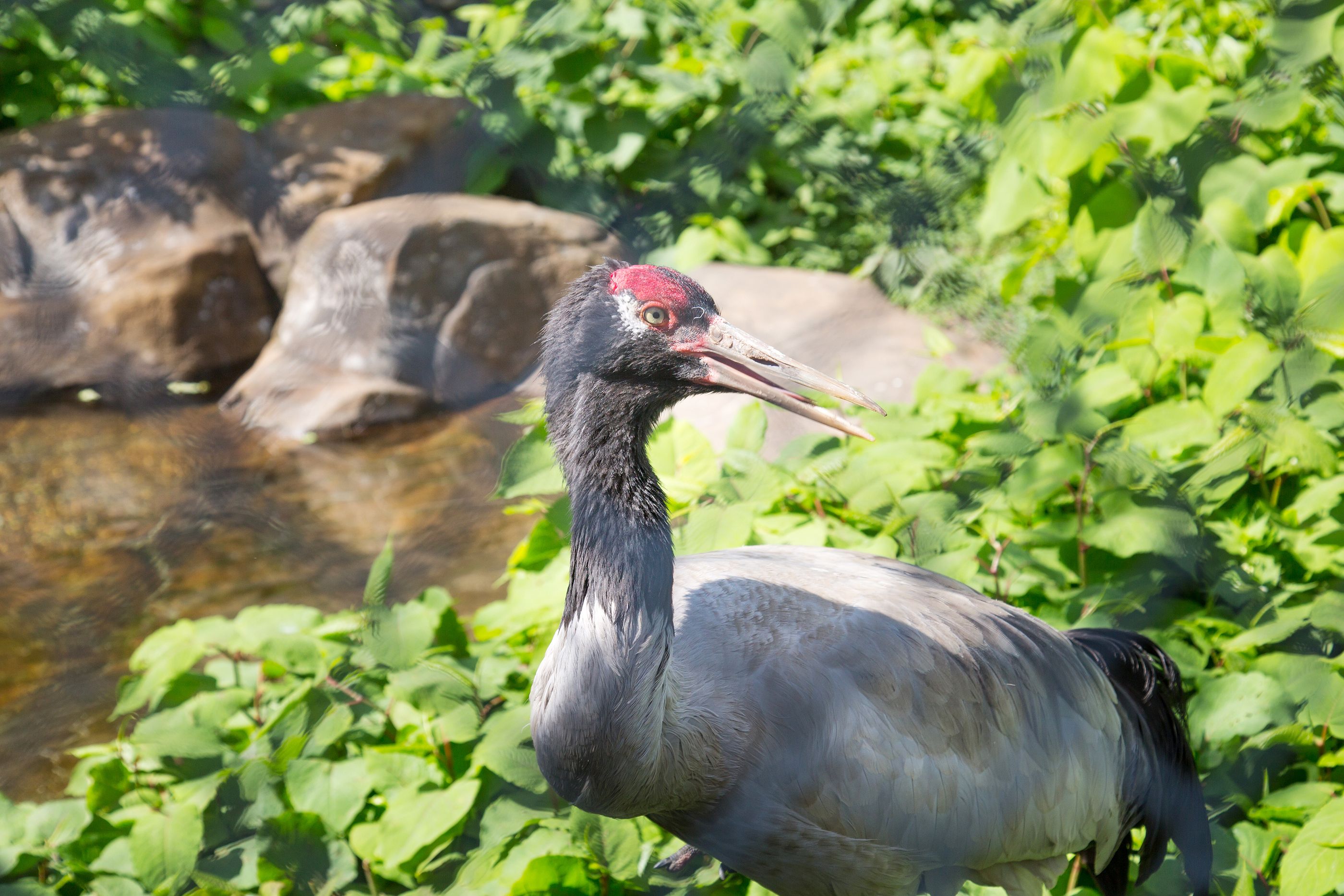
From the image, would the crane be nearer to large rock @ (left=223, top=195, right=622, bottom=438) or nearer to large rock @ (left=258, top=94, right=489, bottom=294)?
large rock @ (left=223, top=195, right=622, bottom=438)

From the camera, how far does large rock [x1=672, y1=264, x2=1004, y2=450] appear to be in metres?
2.52

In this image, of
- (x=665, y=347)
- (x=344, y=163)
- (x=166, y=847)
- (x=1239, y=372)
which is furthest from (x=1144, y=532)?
(x=344, y=163)

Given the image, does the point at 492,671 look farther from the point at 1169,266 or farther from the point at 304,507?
the point at 1169,266

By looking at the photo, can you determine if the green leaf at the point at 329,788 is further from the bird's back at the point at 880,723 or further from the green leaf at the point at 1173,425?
the green leaf at the point at 1173,425

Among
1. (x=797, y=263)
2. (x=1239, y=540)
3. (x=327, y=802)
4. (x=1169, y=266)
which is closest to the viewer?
(x=327, y=802)

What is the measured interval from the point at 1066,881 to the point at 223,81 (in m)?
1.61

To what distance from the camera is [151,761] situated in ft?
5.55

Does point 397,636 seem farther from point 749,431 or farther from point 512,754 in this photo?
point 749,431

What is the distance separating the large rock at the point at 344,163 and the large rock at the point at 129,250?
69 millimetres

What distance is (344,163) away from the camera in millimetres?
2949

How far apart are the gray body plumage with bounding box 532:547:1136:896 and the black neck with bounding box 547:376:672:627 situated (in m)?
0.02

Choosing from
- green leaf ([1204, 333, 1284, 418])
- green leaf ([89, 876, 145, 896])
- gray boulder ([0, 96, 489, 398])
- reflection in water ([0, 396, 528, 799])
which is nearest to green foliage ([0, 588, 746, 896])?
Result: green leaf ([89, 876, 145, 896])

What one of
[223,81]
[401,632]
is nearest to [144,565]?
[401,632]

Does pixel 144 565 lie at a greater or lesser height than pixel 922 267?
lesser
